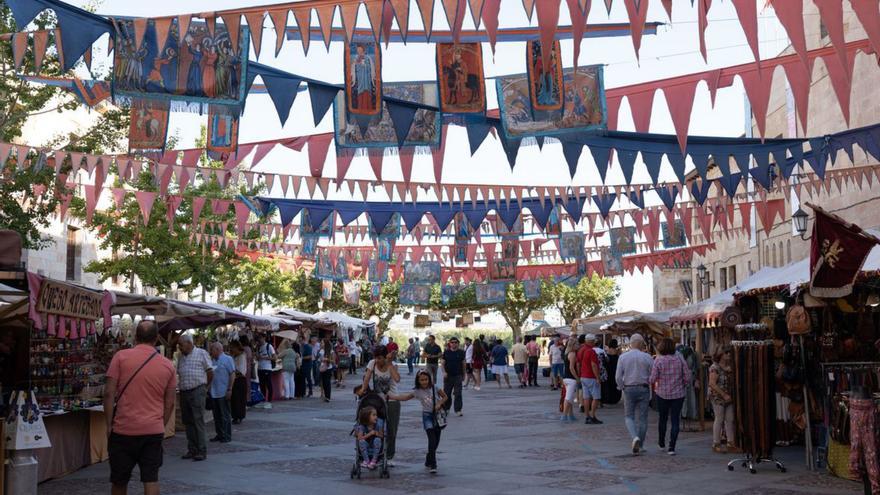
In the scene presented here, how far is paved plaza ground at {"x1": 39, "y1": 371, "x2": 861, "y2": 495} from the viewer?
10.9m

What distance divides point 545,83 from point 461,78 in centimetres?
99

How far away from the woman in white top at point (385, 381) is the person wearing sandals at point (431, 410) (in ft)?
0.65

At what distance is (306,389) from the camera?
30797 mm

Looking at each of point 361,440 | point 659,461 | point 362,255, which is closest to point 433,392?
point 361,440

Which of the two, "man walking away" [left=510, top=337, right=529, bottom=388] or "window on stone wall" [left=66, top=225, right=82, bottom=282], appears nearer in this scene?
"window on stone wall" [left=66, top=225, right=82, bottom=282]

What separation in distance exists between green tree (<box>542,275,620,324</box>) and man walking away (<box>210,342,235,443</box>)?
55.3 metres

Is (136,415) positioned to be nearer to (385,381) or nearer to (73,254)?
(385,381)

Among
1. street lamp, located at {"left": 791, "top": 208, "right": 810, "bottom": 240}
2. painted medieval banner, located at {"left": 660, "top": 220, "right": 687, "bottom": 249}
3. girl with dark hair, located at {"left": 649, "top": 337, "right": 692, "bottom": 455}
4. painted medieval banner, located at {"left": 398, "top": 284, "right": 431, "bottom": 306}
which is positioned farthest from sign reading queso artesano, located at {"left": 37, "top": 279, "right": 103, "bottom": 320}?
painted medieval banner, located at {"left": 398, "top": 284, "right": 431, "bottom": 306}

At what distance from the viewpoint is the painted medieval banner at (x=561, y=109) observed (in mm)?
11227

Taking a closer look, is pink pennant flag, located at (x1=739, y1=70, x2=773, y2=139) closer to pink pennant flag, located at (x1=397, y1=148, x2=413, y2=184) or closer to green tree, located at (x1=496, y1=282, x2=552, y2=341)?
pink pennant flag, located at (x1=397, y1=148, x2=413, y2=184)

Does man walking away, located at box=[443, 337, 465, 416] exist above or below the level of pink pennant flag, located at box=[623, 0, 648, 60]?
below

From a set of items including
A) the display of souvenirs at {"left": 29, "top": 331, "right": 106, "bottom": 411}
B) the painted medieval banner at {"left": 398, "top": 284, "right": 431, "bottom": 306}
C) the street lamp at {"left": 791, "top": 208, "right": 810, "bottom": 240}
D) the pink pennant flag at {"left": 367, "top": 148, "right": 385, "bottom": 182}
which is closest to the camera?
the display of souvenirs at {"left": 29, "top": 331, "right": 106, "bottom": 411}

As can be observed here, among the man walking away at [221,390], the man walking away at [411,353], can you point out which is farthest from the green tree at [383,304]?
the man walking away at [221,390]

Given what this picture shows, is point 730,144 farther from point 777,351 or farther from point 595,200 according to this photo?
point 595,200
